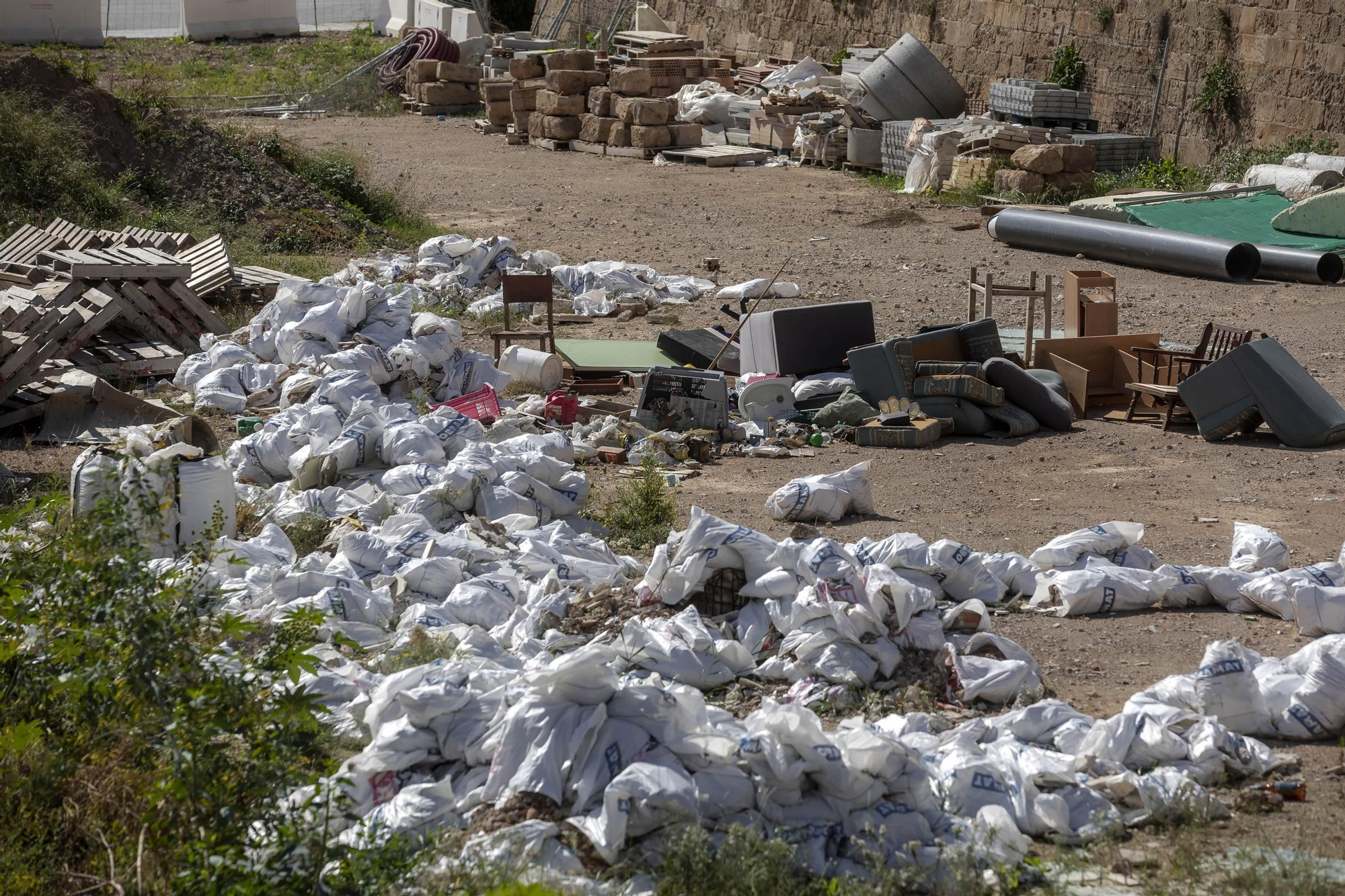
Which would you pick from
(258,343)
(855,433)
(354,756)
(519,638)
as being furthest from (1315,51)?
(354,756)

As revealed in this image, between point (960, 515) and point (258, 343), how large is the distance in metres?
5.45

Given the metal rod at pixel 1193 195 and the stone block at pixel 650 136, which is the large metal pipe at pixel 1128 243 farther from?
the stone block at pixel 650 136

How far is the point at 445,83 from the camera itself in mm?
26750

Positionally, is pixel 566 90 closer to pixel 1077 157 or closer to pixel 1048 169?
pixel 1048 169

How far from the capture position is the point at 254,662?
3.60 meters

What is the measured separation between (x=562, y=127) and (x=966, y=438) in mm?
15008

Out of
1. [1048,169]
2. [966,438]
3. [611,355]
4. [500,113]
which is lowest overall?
[966,438]

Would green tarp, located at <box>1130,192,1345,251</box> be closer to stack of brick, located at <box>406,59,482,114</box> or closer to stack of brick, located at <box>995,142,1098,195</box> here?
stack of brick, located at <box>995,142,1098,195</box>

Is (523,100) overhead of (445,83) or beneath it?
beneath

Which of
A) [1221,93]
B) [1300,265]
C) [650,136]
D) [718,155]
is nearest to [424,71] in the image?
[650,136]

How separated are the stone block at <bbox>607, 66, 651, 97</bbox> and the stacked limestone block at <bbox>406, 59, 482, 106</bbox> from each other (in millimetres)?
6623

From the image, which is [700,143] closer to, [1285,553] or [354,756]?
[1285,553]

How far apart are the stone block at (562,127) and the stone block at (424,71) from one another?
6054 mm

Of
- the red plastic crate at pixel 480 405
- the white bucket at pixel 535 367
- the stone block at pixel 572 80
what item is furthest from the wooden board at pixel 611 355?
the stone block at pixel 572 80
